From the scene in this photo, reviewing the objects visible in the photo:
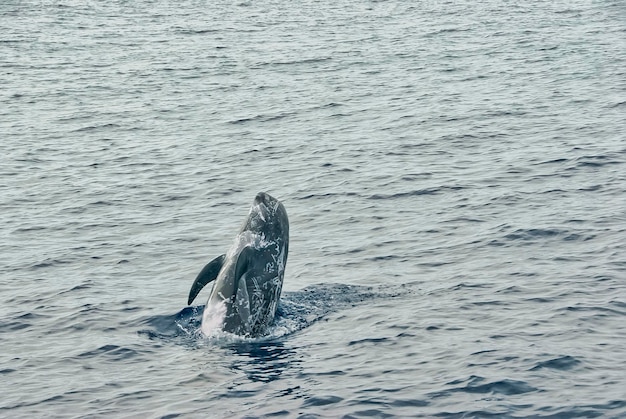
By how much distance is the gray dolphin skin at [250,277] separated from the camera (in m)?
21.3

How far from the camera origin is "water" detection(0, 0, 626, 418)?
63.7ft

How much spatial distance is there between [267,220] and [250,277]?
4.59 ft

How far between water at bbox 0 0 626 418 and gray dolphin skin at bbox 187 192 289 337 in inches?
21.8

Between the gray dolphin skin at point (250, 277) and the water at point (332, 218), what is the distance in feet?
1.82

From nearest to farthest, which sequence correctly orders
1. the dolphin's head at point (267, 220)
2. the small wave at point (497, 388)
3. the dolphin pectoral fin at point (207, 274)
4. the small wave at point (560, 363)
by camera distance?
the small wave at point (497, 388) → the small wave at point (560, 363) → the dolphin pectoral fin at point (207, 274) → the dolphin's head at point (267, 220)

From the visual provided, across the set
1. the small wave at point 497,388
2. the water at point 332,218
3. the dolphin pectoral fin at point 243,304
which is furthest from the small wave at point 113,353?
the small wave at point 497,388

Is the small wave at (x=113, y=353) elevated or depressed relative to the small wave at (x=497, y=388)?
elevated

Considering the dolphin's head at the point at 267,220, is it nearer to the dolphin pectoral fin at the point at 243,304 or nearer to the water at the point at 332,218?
the dolphin pectoral fin at the point at 243,304

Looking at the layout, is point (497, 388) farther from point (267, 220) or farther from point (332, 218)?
point (332, 218)

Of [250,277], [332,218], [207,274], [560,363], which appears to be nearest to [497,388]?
[560,363]

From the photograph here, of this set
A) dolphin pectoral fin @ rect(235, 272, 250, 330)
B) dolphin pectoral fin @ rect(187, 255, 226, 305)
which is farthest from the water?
dolphin pectoral fin @ rect(187, 255, 226, 305)

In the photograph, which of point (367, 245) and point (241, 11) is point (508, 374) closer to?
point (367, 245)

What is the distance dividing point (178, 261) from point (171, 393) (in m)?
8.10

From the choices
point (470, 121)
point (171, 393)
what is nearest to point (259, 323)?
point (171, 393)
